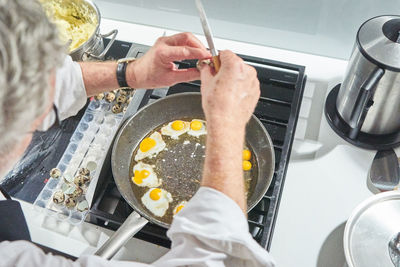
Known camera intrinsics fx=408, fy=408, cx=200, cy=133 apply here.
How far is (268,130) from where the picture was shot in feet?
4.06

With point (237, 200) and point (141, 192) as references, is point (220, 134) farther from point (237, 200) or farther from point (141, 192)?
point (141, 192)

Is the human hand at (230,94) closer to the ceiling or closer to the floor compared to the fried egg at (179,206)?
closer to the ceiling

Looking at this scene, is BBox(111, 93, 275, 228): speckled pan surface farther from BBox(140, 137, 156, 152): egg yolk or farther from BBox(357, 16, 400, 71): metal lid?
BBox(357, 16, 400, 71): metal lid

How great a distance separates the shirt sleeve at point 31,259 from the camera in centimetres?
74

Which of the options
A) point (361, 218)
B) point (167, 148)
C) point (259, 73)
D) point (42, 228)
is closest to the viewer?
point (361, 218)

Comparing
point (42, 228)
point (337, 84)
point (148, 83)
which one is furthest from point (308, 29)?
point (42, 228)

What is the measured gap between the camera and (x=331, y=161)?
1.19 m

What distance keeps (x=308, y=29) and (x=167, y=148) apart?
637 millimetres

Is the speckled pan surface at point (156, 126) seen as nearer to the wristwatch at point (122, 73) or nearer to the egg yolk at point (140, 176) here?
the egg yolk at point (140, 176)

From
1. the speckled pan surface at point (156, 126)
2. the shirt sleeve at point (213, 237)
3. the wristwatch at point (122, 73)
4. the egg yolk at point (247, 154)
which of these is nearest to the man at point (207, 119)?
the shirt sleeve at point (213, 237)

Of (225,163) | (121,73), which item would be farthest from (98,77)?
(225,163)

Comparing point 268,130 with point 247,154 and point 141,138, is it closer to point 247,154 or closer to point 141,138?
point 247,154

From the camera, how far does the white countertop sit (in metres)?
1.04

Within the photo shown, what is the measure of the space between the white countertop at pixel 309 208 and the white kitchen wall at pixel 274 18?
237 mm
